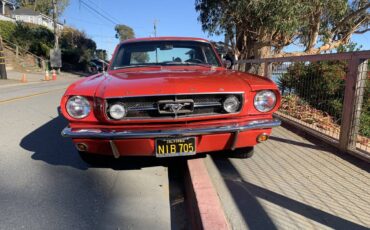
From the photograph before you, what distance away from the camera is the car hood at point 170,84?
3.68 m

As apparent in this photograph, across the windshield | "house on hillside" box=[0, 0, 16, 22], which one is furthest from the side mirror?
"house on hillside" box=[0, 0, 16, 22]

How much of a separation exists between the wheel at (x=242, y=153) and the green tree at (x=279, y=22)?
10.3m

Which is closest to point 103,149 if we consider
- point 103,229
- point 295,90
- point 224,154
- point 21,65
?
point 103,229

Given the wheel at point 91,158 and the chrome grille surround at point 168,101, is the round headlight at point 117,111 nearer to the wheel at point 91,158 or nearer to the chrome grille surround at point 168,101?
the chrome grille surround at point 168,101

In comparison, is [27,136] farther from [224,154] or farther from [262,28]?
[262,28]

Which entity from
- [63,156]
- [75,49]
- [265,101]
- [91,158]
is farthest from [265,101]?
[75,49]

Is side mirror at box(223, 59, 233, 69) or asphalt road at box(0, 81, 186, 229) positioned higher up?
side mirror at box(223, 59, 233, 69)

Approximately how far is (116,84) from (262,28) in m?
12.6

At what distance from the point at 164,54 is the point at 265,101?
1.99m

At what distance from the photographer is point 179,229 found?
3.13m

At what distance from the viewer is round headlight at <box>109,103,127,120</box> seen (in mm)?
3717

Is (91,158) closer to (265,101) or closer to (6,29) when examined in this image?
(265,101)

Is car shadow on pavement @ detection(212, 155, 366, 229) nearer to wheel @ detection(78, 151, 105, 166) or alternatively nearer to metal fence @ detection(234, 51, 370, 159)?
wheel @ detection(78, 151, 105, 166)

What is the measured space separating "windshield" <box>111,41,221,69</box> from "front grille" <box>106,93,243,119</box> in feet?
5.07
